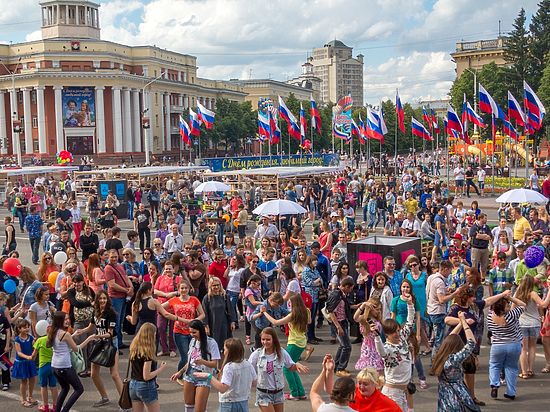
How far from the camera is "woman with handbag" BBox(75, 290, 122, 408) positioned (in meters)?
9.06

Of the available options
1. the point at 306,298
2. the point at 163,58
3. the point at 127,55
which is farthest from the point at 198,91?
the point at 306,298

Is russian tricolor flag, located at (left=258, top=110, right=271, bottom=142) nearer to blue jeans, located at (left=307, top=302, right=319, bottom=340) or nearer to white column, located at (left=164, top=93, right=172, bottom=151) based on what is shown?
blue jeans, located at (left=307, top=302, right=319, bottom=340)

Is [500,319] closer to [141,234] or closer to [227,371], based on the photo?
[227,371]

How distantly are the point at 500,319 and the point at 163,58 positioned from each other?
92.3 m

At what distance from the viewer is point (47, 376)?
8.87 meters

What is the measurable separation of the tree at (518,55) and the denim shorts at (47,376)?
6972cm

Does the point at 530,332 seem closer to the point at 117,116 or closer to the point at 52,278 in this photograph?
the point at 52,278

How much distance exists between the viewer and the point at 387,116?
99312 mm

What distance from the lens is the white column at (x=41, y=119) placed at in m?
80.3

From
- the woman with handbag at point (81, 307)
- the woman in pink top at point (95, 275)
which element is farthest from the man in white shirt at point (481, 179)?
the woman with handbag at point (81, 307)

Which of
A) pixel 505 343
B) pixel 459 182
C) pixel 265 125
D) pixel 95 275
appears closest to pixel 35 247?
pixel 95 275

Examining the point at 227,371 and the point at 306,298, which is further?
the point at 306,298

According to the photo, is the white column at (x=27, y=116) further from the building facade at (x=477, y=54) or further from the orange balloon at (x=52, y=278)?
the orange balloon at (x=52, y=278)

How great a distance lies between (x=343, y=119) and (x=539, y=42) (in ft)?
113
